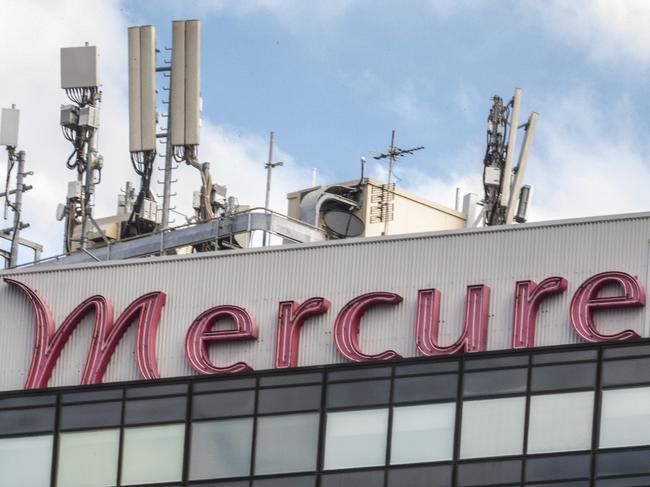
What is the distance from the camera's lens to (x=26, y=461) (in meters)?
69.1

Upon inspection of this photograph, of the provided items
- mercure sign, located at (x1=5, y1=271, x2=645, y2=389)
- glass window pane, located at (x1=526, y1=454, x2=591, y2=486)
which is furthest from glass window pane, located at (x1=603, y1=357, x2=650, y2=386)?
mercure sign, located at (x1=5, y1=271, x2=645, y2=389)

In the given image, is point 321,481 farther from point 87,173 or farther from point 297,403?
point 87,173

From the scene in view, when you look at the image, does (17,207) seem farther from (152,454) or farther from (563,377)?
(563,377)

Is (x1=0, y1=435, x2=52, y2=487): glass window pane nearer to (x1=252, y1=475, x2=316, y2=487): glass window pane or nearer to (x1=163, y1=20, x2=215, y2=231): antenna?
(x1=252, y1=475, x2=316, y2=487): glass window pane

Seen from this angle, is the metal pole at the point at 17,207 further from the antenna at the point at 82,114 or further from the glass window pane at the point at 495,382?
the glass window pane at the point at 495,382

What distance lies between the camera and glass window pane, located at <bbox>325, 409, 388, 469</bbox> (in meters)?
65.1

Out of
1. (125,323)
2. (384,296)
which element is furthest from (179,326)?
(384,296)

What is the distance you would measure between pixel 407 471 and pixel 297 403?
13.3 ft

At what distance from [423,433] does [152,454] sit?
29.0ft

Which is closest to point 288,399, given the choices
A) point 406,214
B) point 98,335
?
point 98,335

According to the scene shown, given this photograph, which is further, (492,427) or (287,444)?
(287,444)

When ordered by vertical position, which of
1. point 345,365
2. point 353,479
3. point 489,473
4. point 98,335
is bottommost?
point 353,479

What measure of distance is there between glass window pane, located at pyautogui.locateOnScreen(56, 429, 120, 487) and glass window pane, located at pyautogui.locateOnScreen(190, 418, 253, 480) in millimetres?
2846

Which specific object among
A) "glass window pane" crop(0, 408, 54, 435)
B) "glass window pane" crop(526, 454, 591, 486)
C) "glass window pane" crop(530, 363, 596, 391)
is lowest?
"glass window pane" crop(526, 454, 591, 486)
